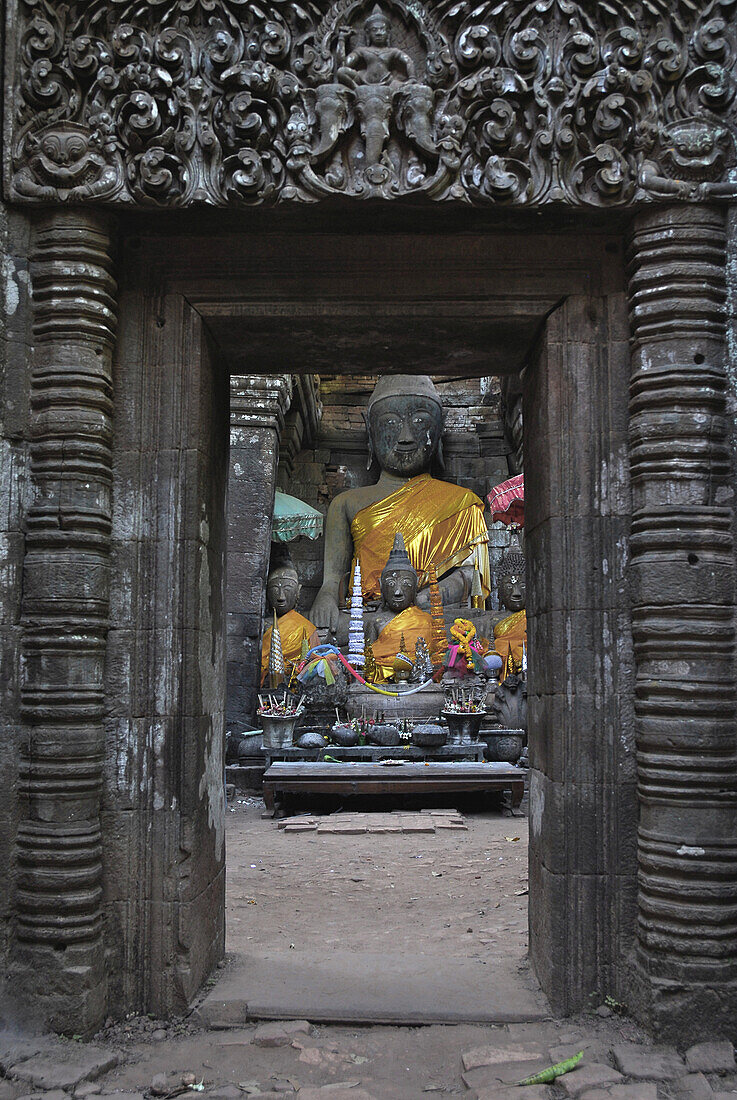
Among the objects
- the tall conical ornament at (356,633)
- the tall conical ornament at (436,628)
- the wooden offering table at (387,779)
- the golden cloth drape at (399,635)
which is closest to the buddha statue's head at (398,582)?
the golden cloth drape at (399,635)

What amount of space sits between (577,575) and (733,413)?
0.95 meters

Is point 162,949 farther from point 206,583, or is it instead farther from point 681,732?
point 681,732

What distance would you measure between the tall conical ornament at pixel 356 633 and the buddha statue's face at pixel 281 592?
981 mm

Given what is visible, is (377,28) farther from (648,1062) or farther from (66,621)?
(648,1062)

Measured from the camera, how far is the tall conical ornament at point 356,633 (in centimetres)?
1200

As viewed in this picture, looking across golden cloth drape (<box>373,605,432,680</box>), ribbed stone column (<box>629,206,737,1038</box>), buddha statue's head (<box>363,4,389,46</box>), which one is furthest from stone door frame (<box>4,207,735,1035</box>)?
golden cloth drape (<box>373,605,432,680</box>)

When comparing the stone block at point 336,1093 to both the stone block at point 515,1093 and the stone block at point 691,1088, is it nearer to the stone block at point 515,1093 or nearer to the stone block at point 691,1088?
the stone block at point 515,1093

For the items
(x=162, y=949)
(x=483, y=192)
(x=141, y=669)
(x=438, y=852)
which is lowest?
(x=438, y=852)

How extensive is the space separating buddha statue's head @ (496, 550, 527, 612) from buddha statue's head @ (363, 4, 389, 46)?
9.90 meters

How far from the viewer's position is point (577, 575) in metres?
3.82

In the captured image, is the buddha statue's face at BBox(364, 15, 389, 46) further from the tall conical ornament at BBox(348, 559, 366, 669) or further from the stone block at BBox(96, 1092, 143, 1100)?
the tall conical ornament at BBox(348, 559, 366, 669)

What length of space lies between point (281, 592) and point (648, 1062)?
10.2 m

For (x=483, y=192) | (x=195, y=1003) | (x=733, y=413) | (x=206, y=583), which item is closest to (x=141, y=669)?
(x=206, y=583)

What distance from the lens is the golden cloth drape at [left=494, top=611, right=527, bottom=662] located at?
12.4 meters
